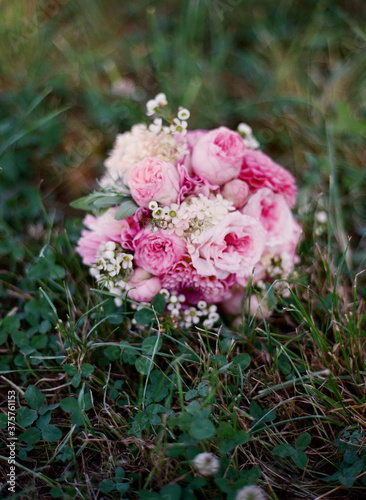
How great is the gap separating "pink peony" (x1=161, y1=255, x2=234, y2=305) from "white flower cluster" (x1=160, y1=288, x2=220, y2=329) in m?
0.02

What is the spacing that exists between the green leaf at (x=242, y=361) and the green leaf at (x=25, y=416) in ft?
1.91

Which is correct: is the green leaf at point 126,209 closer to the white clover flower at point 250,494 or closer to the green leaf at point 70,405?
the green leaf at point 70,405

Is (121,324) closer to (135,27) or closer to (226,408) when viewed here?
(226,408)

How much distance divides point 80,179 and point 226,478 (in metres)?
1.40

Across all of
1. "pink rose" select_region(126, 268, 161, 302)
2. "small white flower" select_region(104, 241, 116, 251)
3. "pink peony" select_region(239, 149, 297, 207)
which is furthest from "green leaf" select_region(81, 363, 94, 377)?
"pink peony" select_region(239, 149, 297, 207)

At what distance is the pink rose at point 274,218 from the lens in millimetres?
1310

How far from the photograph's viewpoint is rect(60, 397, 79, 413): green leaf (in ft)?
3.78

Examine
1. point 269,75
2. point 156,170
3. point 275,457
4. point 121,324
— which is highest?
point 156,170

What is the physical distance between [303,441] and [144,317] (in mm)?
538

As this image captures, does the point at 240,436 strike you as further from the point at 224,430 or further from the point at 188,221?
the point at 188,221

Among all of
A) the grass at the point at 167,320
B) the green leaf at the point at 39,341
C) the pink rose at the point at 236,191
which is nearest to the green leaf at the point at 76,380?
the grass at the point at 167,320

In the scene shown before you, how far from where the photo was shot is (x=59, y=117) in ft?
6.77

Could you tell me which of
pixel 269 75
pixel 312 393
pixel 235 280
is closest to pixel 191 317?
pixel 235 280

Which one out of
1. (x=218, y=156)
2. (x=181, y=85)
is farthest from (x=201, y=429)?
(x=181, y=85)
